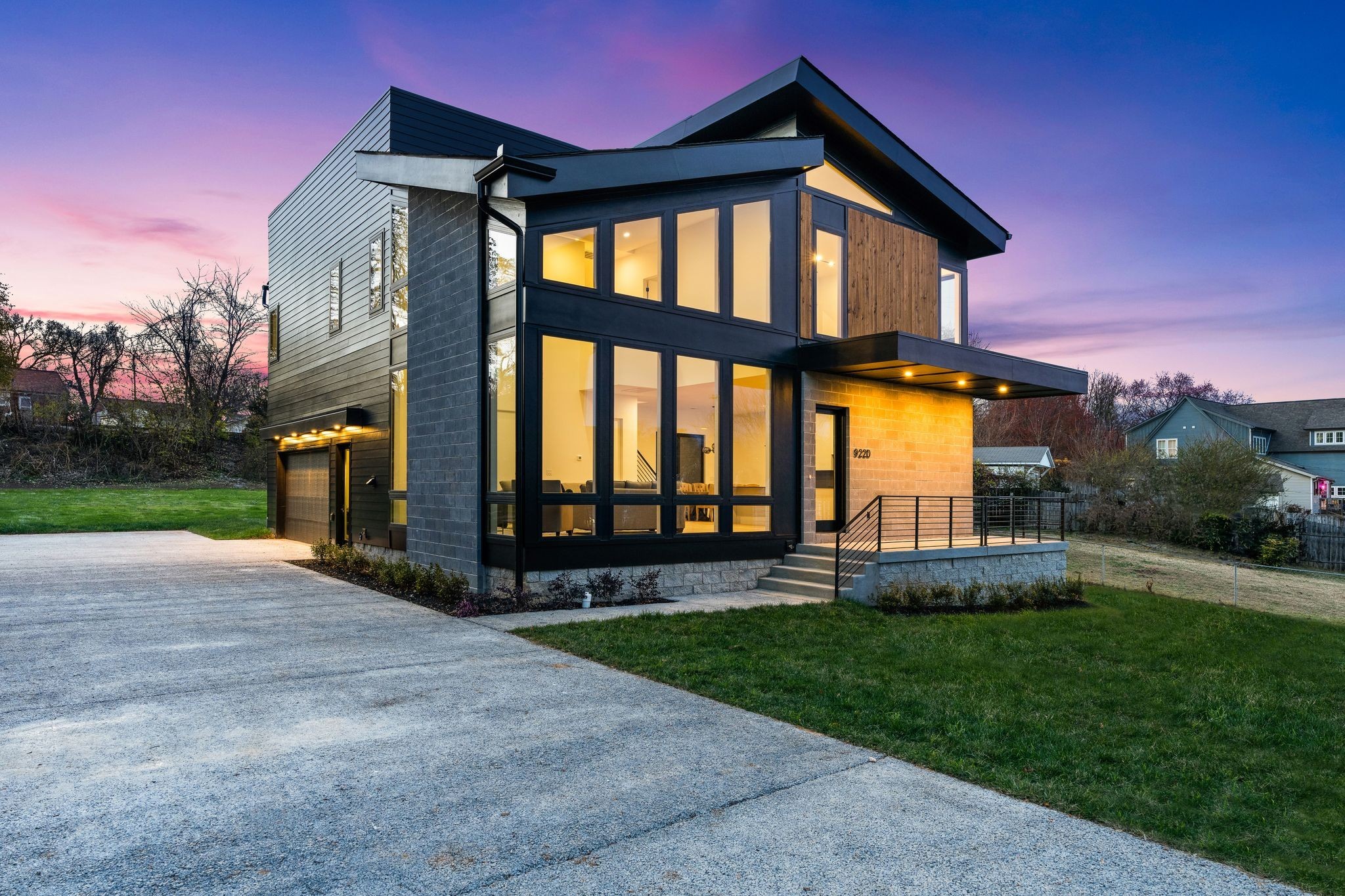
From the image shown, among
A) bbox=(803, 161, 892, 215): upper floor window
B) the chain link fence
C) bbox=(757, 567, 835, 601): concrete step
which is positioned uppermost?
bbox=(803, 161, 892, 215): upper floor window

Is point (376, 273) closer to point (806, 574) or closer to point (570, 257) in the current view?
point (570, 257)

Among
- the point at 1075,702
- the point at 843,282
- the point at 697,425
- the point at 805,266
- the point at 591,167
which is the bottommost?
the point at 1075,702

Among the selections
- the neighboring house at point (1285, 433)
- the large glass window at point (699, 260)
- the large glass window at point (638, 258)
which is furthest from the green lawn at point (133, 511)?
the neighboring house at point (1285, 433)

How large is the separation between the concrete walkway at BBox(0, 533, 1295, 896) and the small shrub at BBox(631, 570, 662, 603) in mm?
3401

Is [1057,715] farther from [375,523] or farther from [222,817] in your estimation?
[375,523]

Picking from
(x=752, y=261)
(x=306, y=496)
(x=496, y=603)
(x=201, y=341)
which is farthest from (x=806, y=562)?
(x=201, y=341)

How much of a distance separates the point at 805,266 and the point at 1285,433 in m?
47.7

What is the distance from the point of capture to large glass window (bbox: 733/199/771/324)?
37.3 feet

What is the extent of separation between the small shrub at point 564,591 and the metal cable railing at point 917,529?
3.42 m

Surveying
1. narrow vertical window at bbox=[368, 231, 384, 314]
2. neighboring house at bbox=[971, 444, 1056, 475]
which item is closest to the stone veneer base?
narrow vertical window at bbox=[368, 231, 384, 314]

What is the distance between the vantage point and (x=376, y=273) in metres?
13.1

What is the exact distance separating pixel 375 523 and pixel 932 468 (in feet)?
32.7

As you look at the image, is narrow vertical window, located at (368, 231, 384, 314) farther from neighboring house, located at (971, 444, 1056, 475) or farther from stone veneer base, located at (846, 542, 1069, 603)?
neighboring house, located at (971, 444, 1056, 475)

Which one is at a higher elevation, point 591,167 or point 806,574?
point 591,167
